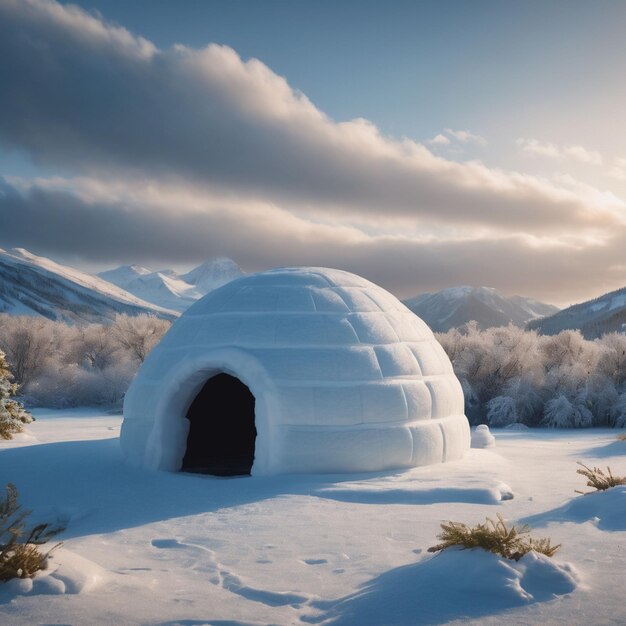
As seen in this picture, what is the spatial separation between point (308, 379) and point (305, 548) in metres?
3.11

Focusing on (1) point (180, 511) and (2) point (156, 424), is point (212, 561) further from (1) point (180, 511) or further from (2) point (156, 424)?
(2) point (156, 424)

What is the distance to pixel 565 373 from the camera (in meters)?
22.6

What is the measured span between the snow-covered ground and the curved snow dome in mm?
420

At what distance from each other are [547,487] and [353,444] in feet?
9.38

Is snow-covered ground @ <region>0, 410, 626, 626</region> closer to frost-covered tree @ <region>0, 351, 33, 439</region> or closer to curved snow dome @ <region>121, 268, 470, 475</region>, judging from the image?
curved snow dome @ <region>121, 268, 470, 475</region>

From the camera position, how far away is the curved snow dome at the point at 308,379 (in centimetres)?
839

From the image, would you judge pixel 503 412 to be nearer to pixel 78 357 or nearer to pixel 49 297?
pixel 78 357

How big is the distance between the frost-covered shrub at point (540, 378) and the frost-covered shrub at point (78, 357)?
14083 millimetres

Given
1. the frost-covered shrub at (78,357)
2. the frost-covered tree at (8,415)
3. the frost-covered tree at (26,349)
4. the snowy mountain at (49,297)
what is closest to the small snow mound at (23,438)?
the frost-covered tree at (8,415)

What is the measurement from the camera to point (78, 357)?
1346 inches

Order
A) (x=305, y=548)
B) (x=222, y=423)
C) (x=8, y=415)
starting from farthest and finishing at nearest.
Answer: (x=8, y=415) < (x=222, y=423) < (x=305, y=548)

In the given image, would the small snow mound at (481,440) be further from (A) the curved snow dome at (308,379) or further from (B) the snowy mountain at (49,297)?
(B) the snowy mountain at (49,297)

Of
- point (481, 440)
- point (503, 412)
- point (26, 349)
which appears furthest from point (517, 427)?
point (26, 349)

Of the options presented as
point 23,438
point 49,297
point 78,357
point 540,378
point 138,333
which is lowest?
point 23,438
